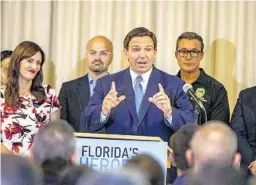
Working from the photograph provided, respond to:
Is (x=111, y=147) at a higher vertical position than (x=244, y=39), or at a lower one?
lower

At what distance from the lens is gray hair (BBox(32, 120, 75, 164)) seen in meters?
2.53

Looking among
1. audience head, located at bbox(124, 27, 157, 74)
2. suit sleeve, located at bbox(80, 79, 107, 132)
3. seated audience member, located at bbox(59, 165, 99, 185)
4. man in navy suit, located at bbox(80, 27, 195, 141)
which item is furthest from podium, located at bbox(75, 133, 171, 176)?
seated audience member, located at bbox(59, 165, 99, 185)

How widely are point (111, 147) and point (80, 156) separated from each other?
16 centimetres

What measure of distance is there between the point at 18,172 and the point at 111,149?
153 centimetres

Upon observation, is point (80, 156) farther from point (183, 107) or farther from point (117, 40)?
point (117, 40)

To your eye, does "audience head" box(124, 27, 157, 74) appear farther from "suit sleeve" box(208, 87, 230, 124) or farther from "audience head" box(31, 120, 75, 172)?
"audience head" box(31, 120, 75, 172)

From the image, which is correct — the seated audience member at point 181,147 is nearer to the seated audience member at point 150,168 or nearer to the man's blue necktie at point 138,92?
the seated audience member at point 150,168

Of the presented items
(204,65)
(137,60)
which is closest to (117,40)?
(204,65)

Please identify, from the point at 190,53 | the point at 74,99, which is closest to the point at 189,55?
the point at 190,53

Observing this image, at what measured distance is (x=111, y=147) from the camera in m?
3.41

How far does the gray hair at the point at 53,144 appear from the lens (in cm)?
253

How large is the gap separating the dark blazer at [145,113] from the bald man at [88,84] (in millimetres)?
788

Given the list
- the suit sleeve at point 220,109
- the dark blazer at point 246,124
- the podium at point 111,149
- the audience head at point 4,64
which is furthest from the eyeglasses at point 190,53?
the podium at point 111,149

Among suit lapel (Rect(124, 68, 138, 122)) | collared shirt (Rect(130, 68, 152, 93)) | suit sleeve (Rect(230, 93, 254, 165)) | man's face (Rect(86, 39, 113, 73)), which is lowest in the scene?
suit sleeve (Rect(230, 93, 254, 165))
